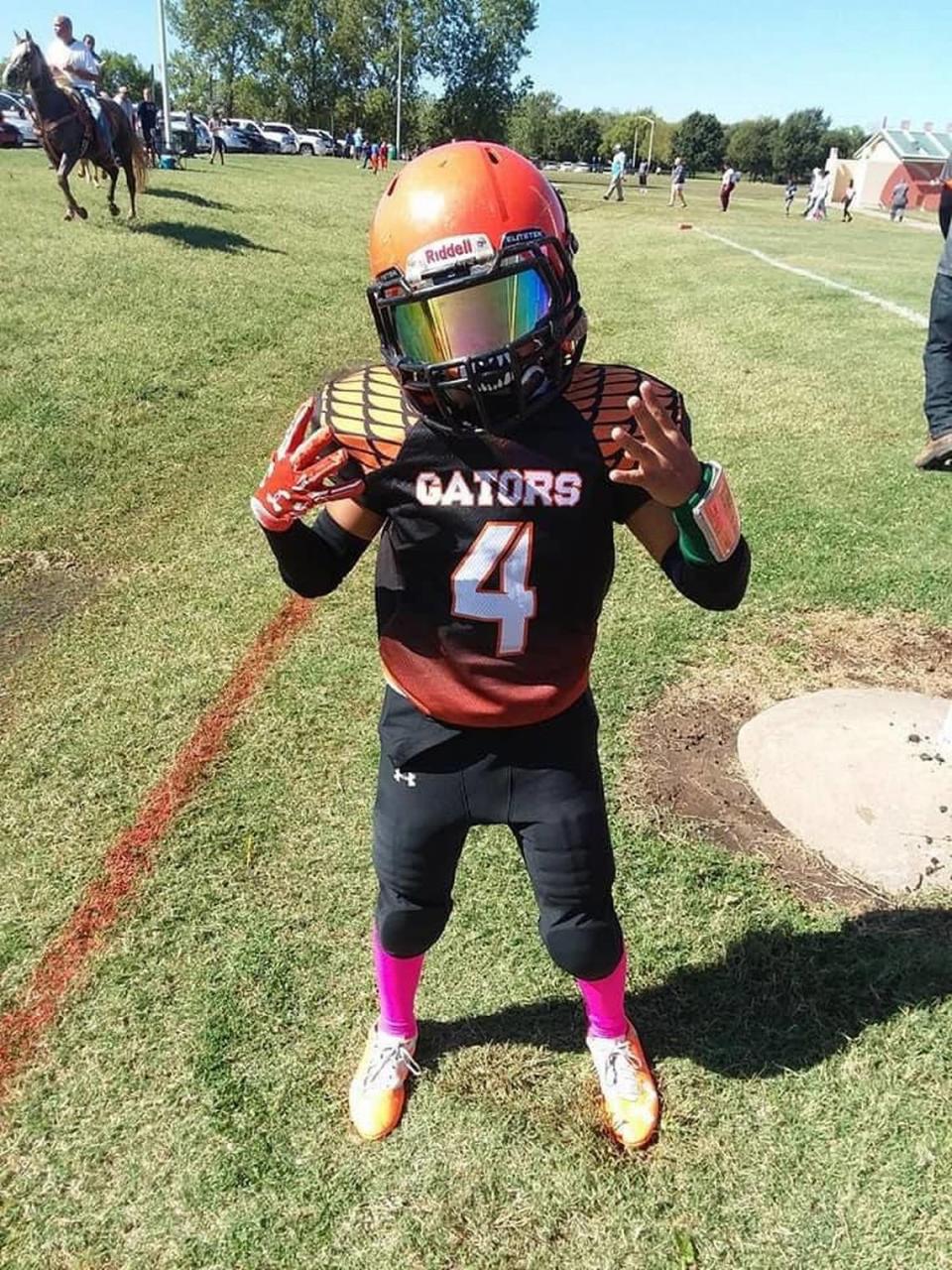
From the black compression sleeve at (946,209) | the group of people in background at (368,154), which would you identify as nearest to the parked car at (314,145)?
the group of people in background at (368,154)

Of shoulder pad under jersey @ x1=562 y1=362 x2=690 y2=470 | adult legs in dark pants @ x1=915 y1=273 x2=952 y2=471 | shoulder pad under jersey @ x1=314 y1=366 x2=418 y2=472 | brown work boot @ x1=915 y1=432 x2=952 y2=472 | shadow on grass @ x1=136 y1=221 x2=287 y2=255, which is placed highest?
shoulder pad under jersey @ x1=562 y1=362 x2=690 y2=470

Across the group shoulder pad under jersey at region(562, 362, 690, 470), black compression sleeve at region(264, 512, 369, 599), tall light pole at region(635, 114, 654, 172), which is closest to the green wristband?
shoulder pad under jersey at region(562, 362, 690, 470)

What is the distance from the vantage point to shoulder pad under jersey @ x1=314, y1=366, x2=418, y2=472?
79.8 inches

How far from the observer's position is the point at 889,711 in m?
3.88

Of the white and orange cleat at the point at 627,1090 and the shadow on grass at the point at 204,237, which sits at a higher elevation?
the shadow on grass at the point at 204,237

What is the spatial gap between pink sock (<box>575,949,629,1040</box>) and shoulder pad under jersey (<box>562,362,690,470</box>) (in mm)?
1231

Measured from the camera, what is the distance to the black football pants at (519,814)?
85.4 inches

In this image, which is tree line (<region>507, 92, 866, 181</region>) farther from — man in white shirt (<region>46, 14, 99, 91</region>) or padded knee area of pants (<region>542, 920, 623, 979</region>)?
padded knee area of pants (<region>542, 920, 623, 979</region>)

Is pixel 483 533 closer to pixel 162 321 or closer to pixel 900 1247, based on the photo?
pixel 900 1247

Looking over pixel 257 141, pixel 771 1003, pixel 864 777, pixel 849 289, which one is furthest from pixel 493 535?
pixel 257 141

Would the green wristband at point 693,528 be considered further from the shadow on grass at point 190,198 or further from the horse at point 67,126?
the shadow on grass at point 190,198

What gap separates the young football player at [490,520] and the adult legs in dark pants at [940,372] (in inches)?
131

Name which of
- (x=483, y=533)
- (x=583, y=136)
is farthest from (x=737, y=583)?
(x=583, y=136)

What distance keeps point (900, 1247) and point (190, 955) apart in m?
1.97
